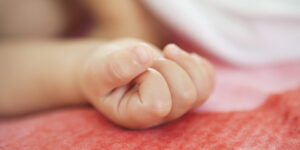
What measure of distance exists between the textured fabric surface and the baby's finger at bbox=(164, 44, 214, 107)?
35 mm

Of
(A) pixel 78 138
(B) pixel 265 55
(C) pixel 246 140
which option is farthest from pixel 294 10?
(A) pixel 78 138

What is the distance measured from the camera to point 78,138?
0.32m

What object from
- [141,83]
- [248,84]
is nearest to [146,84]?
[141,83]

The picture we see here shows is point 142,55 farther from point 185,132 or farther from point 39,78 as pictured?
point 39,78

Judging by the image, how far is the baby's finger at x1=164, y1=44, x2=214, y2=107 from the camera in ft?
1.15

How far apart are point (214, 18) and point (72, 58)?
263mm

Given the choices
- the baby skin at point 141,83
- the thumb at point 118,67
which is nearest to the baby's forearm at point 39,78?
the baby skin at point 141,83

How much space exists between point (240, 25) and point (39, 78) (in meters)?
0.37

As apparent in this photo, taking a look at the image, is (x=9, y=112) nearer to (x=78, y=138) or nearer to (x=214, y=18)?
(x=78, y=138)

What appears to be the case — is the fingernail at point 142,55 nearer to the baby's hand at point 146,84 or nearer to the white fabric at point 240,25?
the baby's hand at point 146,84

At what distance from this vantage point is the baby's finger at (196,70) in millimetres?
350

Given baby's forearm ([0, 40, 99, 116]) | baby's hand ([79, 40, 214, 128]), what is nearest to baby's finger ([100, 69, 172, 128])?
baby's hand ([79, 40, 214, 128])

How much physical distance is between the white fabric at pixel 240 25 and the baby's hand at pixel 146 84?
16cm

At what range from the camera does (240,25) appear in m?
0.55
